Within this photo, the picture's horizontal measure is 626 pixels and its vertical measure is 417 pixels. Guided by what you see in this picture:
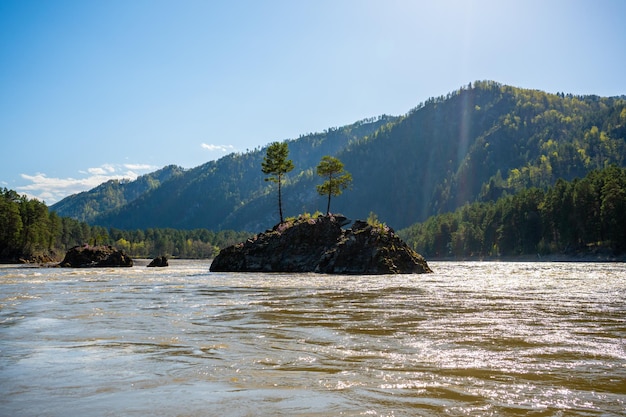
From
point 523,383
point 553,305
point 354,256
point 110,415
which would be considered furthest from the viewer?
point 354,256

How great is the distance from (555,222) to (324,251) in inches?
3243

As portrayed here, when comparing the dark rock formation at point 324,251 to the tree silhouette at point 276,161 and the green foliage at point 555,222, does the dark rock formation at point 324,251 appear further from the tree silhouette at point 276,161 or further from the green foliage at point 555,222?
the green foliage at point 555,222

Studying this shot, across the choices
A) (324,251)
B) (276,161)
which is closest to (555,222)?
(276,161)

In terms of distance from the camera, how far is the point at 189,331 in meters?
14.9

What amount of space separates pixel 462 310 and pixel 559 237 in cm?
12899

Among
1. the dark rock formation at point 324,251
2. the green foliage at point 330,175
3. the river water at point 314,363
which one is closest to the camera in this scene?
the river water at point 314,363

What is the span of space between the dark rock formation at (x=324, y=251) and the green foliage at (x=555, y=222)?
62119 mm

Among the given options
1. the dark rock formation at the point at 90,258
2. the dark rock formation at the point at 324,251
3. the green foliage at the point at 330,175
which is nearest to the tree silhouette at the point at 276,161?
the green foliage at the point at 330,175

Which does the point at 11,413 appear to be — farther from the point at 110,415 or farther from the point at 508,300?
the point at 508,300

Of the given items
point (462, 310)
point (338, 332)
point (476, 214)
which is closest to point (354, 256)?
point (462, 310)

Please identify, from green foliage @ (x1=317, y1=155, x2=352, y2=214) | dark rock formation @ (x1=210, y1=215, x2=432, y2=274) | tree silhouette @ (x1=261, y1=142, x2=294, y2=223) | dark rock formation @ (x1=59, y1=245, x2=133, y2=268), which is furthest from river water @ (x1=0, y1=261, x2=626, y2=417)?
dark rock formation @ (x1=59, y1=245, x2=133, y2=268)

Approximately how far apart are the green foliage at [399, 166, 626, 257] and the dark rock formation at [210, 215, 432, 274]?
62119 mm

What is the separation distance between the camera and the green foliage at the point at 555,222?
349ft

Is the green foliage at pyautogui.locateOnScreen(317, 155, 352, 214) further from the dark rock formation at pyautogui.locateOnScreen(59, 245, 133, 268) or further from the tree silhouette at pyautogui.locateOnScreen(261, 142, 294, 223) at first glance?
the dark rock formation at pyautogui.locateOnScreen(59, 245, 133, 268)
